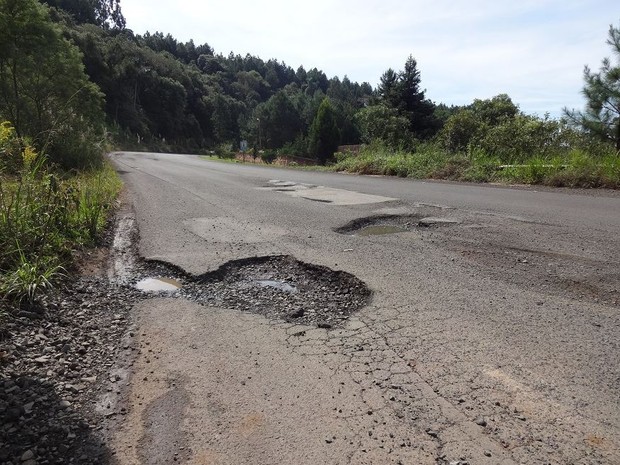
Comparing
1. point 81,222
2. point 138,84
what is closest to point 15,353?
point 81,222

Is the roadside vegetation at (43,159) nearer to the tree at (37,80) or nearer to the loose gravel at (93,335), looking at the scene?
the tree at (37,80)

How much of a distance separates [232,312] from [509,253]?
322 cm

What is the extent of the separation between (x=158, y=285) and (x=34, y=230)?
4.60 ft

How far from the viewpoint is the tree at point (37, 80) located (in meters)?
13.1

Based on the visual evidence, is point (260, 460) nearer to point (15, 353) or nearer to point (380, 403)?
point (380, 403)

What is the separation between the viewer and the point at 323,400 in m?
2.46

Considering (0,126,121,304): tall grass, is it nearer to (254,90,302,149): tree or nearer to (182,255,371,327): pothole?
(182,255,371,327): pothole

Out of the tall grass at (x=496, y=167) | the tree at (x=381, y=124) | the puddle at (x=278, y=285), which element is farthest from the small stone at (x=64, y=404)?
the tree at (x=381, y=124)

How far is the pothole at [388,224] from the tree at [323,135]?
43.3 meters

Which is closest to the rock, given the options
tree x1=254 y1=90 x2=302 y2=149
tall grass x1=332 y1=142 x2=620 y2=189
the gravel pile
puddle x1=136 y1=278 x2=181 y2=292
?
the gravel pile

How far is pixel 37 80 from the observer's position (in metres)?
14.1

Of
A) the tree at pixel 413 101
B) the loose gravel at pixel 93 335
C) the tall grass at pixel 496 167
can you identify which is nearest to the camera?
the loose gravel at pixel 93 335

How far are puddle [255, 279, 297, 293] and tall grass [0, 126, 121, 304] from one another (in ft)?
6.33

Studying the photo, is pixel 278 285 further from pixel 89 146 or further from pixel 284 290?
pixel 89 146
